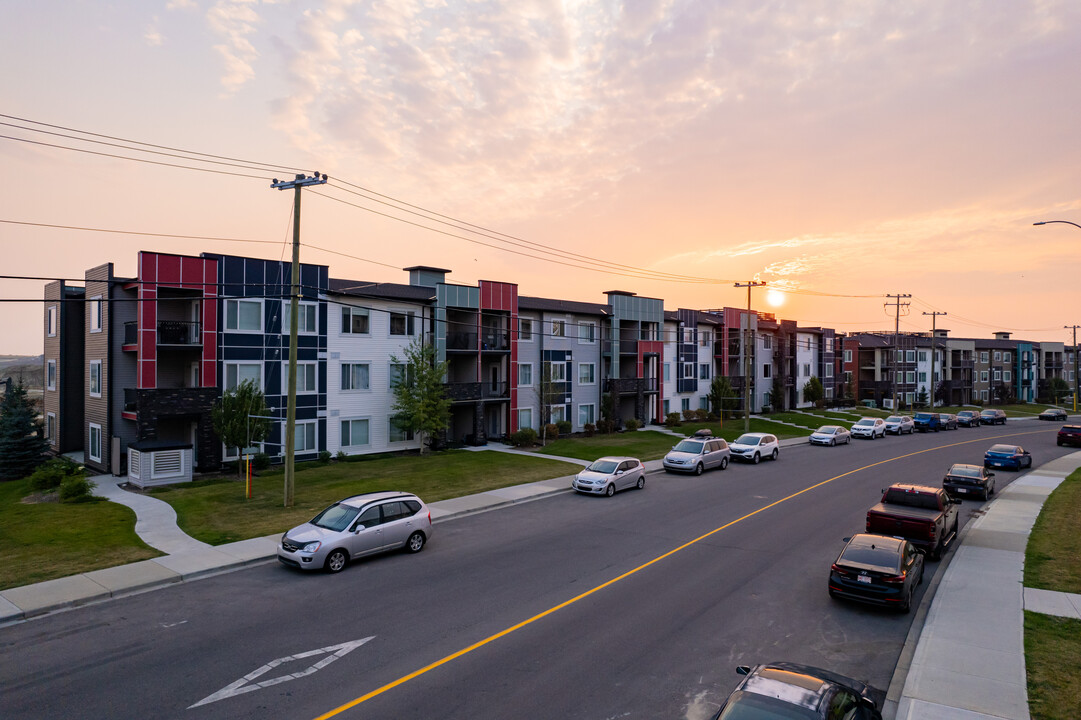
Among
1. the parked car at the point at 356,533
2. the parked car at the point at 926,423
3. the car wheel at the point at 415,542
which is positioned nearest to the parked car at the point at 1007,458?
the parked car at the point at 926,423

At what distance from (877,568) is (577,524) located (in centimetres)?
939

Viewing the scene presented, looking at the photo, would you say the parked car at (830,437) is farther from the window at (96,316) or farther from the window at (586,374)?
the window at (96,316)

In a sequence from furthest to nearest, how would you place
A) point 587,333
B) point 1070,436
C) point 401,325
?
point 587,333 < point 1070,436 < point 401,325

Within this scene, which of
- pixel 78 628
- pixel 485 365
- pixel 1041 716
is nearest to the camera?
pixel 1041 716

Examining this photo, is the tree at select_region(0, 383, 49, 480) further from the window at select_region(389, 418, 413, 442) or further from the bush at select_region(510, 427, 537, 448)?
the bush at select_region(510, 427, 537, 448)

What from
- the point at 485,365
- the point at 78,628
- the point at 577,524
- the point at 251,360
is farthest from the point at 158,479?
the point at 485,365

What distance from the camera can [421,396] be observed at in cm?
3372

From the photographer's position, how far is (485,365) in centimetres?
4188

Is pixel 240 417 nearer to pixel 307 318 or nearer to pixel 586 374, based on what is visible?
pixel 307 318

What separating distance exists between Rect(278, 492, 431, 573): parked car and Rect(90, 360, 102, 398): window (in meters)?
20.4

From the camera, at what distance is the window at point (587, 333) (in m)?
46.5

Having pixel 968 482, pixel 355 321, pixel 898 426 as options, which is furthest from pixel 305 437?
pixel 898 426

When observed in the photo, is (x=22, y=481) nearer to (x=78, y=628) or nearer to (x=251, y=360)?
(x=251, y=360)

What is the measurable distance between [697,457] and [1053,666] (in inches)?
812
